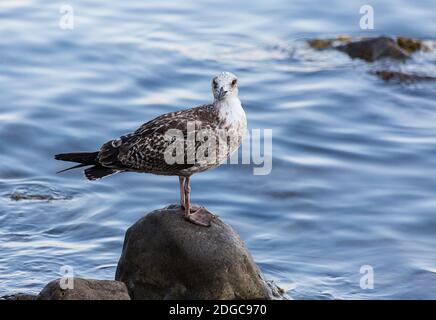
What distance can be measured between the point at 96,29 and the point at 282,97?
17.9 feet

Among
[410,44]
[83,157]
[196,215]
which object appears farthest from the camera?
[410,44]

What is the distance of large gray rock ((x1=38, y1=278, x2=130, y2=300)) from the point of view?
331 inches

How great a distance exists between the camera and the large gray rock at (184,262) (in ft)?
30.8

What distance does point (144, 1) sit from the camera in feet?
77.9

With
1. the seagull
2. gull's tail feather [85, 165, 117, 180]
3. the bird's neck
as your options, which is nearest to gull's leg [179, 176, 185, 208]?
the seagull

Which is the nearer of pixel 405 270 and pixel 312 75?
pixel 405 270

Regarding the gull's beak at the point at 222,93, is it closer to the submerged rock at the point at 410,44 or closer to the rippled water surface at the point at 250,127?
the rippled water surface at the point at 250,127

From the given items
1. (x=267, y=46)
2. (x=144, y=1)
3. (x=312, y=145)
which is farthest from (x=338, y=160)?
(x=144, y=1)

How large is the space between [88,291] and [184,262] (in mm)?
1197

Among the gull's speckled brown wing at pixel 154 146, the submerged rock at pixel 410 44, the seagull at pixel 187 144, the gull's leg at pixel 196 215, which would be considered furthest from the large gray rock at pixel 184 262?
the submerged rock at pixel 410 44

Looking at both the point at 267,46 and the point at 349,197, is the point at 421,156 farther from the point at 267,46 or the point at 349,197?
the point at 267,46

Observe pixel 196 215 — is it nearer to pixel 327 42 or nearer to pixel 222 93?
pixel 222 93

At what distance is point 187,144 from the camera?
9.47 metres

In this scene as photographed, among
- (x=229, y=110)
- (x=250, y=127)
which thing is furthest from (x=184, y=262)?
(x=250, y=127)
